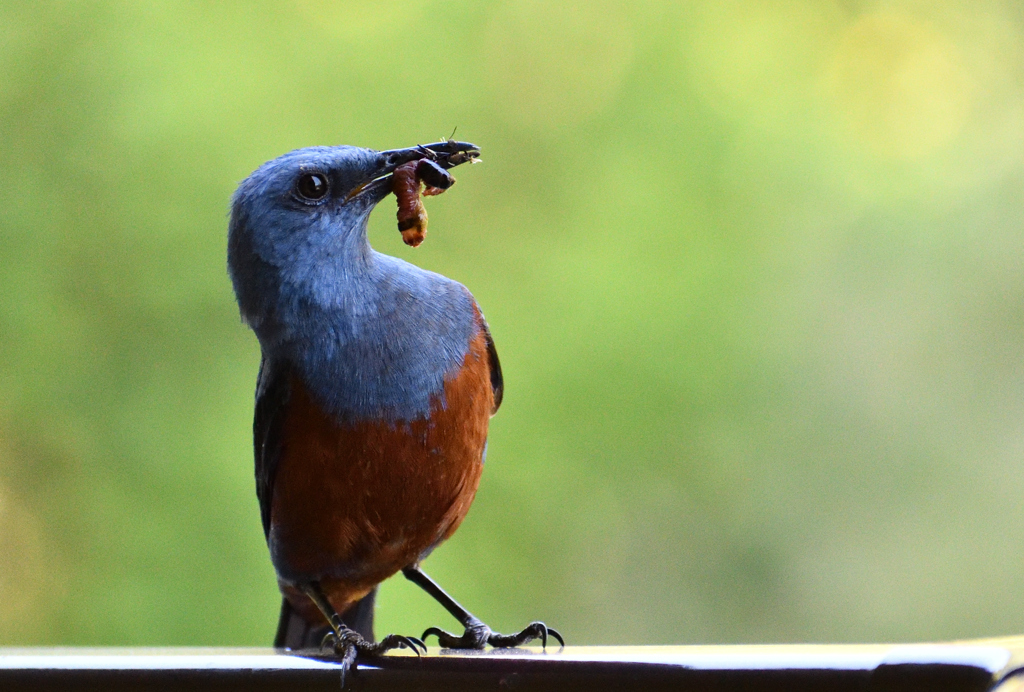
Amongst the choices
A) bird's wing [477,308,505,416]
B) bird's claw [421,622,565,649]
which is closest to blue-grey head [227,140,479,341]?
bird's wing [477,308,505,416]

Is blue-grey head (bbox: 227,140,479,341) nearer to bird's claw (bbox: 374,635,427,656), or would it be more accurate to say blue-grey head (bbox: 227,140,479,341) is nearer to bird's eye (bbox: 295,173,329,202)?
bird's eye (bbox: 295,173,329,202)

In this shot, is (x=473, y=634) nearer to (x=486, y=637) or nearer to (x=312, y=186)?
(x=486, y=637)

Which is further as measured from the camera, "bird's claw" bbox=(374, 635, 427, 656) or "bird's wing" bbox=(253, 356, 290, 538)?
"bird's wing" bbox=(253, 356, 290, 538)

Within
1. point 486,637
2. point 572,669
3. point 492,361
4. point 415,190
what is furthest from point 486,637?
point 415,190

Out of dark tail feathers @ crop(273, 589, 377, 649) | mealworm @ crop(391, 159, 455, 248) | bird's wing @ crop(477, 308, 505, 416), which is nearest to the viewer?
mealworm @ crop(391, 159, 455, 248)

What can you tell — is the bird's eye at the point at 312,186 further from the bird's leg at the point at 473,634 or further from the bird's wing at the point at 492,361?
the bird's leg at the point at 473,634

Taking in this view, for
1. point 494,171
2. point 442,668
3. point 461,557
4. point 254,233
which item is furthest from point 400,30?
point 442,668

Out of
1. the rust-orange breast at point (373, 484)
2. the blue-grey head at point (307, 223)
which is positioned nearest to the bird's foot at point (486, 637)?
the rust-orange breast at point (373, 484)
